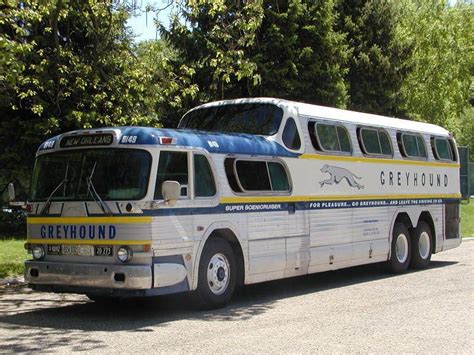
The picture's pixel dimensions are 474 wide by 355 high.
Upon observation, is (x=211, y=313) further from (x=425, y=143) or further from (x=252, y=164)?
(x=425, y=143)

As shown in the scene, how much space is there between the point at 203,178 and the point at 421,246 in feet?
23.6

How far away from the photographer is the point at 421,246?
14773 mm

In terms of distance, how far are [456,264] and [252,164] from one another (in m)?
7.23

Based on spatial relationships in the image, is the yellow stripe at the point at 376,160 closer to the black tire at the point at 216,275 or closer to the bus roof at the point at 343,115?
the bus roof at the point at 343,115

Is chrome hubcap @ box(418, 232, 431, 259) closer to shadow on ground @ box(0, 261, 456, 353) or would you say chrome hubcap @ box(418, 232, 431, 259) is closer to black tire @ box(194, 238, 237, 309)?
shadow on ground @ box(0, 261, 456, 353)

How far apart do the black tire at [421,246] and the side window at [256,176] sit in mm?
4890

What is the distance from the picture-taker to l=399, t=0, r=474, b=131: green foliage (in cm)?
3359

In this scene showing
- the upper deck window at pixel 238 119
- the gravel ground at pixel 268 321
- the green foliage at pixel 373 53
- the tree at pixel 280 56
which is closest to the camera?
the gravel ground at pixel 268 321

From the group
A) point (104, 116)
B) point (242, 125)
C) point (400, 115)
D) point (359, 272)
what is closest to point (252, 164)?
point (242, 125)

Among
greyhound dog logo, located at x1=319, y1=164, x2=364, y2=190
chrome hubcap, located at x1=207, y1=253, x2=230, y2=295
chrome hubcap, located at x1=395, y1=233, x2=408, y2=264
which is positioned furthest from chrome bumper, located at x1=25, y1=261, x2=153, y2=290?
chrome hubcap, located at x1=395, y1=233, x2=408, y2=264

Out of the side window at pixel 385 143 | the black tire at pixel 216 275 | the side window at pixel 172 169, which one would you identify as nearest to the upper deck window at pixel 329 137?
the side window at pixel 385 143

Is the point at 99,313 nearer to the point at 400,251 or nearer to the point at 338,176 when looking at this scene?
the point at 338,176

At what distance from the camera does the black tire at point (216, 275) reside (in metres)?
9.27

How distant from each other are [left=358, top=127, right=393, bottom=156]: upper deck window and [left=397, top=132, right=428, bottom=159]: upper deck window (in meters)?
0.54
